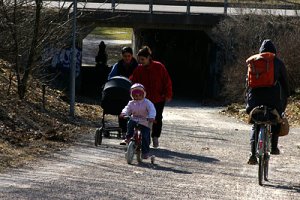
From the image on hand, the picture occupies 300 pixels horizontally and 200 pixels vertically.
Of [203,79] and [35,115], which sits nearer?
[35,115]

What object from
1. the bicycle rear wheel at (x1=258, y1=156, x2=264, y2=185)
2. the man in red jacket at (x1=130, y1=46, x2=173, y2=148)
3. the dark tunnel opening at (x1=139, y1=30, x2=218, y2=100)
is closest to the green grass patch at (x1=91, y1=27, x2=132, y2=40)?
the dark tunnel opening at (x1=139, y1=30, x2=218, y2=100)

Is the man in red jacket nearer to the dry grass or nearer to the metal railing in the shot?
the dry grass

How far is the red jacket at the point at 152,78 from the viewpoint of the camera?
48.6 feet

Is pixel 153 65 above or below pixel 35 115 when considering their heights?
above

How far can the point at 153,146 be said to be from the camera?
1558 cm

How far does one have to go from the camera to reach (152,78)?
1480cm

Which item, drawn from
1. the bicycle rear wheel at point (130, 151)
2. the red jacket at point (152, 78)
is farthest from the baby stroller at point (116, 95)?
the bicycle rear wheel at point (130, 151)

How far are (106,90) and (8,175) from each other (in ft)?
13.4

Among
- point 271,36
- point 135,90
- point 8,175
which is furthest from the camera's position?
point 271,36

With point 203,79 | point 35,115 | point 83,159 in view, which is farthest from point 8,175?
point 203,79

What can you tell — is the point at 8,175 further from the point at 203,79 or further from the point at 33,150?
the point at 203,79

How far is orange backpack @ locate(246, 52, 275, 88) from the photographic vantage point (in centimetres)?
1155

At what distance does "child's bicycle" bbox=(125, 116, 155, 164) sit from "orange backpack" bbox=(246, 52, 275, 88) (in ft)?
7.39

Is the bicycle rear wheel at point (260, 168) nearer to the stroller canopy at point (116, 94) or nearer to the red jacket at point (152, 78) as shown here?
the red jacket at point (152, 78)
